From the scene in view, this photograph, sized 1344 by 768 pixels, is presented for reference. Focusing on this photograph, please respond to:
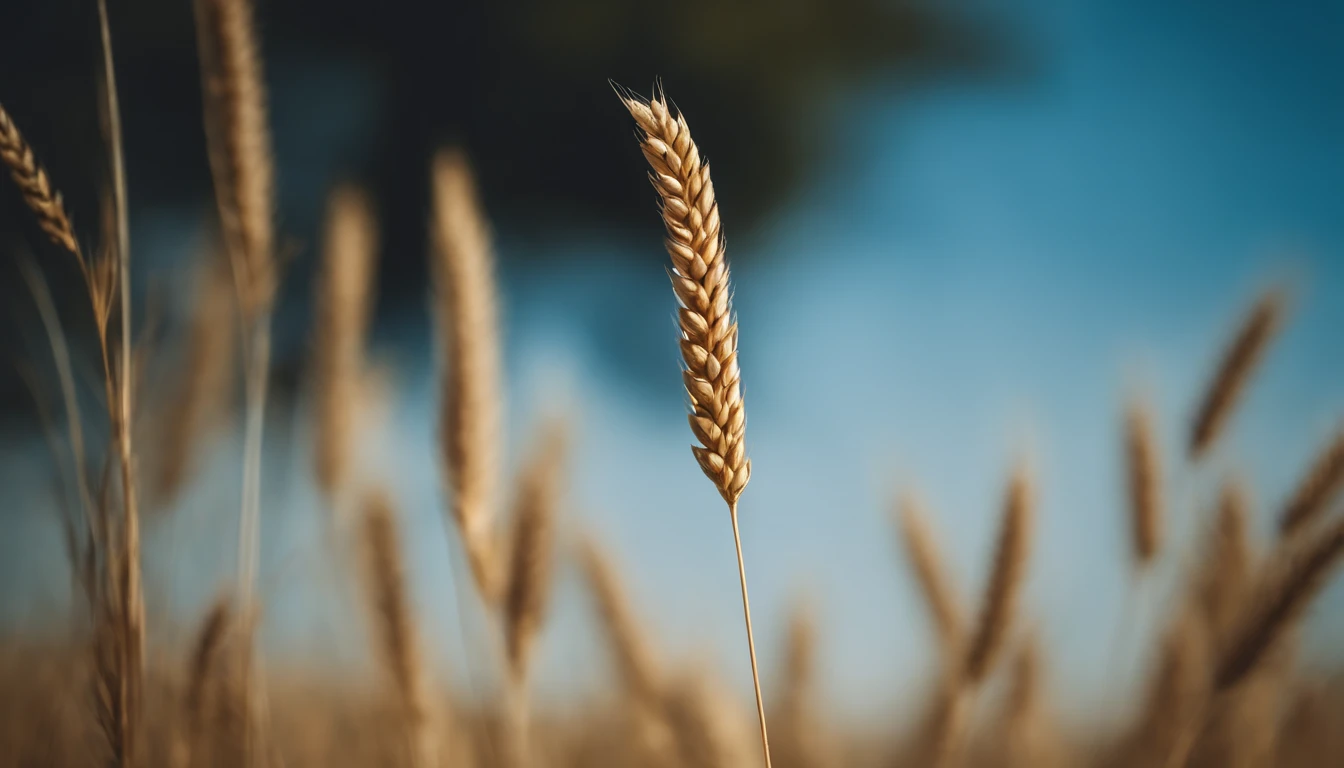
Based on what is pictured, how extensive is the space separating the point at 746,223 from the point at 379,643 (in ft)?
25.4

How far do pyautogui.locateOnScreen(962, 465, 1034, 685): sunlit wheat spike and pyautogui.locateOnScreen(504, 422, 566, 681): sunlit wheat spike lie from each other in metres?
0.82

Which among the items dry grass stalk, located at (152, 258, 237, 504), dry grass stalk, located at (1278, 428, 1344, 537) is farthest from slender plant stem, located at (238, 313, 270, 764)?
dry grass stalk, located at (1278, 428, 1344, 537)

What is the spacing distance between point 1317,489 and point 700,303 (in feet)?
4.60

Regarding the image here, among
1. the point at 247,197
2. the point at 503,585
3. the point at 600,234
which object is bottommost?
the point at 503,585

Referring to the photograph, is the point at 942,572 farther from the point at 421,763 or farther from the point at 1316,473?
the point at 421,763

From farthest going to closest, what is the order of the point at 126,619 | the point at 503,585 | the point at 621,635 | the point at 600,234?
the point at 600,234 < the point at 621,635 < the point at 503,585 < the point at 126,619

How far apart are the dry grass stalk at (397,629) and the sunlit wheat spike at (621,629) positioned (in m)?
0.55

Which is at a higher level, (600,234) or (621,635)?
(600,234)

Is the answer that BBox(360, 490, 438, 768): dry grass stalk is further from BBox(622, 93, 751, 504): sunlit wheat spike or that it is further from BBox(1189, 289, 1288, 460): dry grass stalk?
BBox(1189, 289, 1288, 460): dry grass stalk

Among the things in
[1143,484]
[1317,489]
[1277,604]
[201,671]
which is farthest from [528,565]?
[1143,484]

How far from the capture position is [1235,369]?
1.75 meters

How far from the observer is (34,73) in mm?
4066

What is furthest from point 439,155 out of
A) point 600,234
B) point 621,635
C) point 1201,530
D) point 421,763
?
point 600,234

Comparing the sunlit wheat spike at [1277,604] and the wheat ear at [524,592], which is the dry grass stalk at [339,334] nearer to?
the wheat ear at [524,592]
